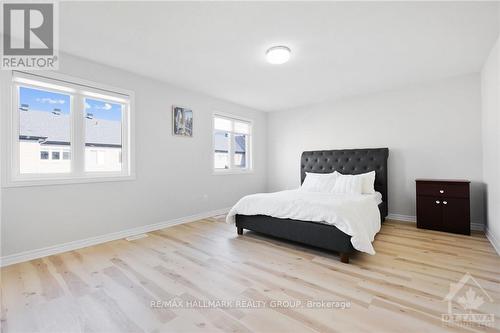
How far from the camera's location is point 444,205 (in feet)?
11.2

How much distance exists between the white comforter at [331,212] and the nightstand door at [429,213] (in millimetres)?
1006

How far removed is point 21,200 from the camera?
2.55 meters

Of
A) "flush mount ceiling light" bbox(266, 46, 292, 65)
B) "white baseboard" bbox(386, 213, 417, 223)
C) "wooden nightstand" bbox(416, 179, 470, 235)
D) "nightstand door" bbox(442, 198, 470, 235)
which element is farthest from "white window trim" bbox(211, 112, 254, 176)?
"nightstand door" bbox(442, 198, 470, 235)

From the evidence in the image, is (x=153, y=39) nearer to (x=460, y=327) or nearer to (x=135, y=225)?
(x=135, y=225)

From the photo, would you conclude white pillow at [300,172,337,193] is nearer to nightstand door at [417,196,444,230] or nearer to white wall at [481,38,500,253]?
nightstand door at [417,196,444,230]

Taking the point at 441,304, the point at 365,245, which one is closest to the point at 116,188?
the point at 365,245

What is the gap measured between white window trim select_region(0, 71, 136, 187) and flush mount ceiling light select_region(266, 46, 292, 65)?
86.5 inches

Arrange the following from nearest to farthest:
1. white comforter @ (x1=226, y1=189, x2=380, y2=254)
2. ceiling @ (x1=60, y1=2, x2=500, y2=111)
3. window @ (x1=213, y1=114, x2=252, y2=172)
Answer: ceiling @ (x1=60, y1=2, x2=500, y2=111) < white comforter @ (x1=226, y1=189, x2=380, y2=254) < window @ (x1=213, y1=114, x2=252, y2=172)

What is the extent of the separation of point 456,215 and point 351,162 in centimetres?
175

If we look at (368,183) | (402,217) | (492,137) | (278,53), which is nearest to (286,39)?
(278,53)

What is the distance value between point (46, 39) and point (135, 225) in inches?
103

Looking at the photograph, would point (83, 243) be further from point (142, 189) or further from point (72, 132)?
point (72, 132)

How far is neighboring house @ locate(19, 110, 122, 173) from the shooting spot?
8.82 ft

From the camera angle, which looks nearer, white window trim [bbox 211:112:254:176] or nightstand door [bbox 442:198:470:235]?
nightstand door [bbox 442:198:470:235]
